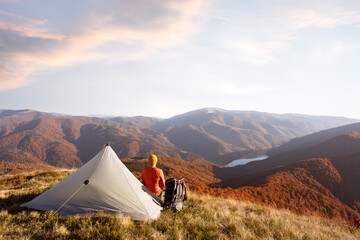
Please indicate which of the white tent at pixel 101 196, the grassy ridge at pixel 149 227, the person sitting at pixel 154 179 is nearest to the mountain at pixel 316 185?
the grassy ridge at pixel 149 227

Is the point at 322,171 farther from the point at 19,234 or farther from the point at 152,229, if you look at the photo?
the point at 19,234

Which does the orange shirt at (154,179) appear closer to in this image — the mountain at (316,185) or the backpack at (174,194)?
the backpack at (174,194)

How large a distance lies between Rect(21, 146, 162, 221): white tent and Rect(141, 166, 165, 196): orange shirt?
46 centimetres

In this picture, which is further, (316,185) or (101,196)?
(316,185)

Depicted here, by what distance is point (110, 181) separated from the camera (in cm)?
621

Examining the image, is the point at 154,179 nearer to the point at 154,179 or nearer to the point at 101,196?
the point at 154,179

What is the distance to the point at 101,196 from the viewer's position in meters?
5.90

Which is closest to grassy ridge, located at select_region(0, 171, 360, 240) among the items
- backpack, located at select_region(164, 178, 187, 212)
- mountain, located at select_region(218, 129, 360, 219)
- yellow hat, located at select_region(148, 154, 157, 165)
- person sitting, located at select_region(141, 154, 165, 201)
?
backpack, located at select_region(164, 178, 187, 212)

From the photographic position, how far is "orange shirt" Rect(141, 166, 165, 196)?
6773mm

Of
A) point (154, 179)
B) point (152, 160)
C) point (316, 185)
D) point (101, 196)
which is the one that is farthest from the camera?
point (316, 185)

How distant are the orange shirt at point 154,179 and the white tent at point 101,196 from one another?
0.46 meters

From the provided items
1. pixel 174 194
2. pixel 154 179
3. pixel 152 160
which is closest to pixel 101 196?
pixel 154 179

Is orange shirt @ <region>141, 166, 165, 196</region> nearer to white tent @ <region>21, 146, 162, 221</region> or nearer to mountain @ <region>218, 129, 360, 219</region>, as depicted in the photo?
white tent @ <region>21, 146, 162, 221</region>

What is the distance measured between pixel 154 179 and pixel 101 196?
6.39 feet
